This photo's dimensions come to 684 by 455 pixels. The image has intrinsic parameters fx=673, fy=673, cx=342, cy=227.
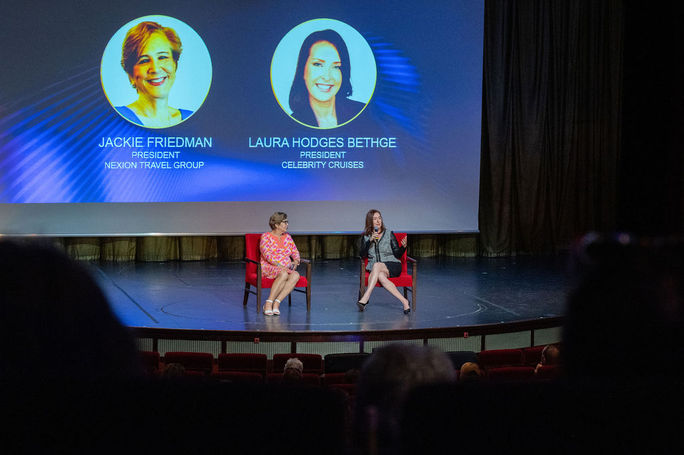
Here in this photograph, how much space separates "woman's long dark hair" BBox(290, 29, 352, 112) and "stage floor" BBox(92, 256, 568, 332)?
2084 mm

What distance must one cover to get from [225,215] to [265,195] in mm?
564

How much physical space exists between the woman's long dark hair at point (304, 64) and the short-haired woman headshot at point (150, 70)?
1463mm

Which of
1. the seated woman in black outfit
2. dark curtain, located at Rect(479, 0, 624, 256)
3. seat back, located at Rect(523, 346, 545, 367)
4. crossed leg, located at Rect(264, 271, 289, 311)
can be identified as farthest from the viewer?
dark curtain, located at Rect(479, 0, 624, 256)

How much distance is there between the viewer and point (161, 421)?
49 centimetres

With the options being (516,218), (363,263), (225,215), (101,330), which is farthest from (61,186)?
(101,330)

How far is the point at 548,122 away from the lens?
9.59m

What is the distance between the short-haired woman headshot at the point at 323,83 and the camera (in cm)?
830

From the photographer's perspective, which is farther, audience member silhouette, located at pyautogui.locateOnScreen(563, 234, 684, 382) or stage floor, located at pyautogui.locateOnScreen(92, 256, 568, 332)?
stage floor, located at pyautogui.locateOnScreen(92, 256, 568, 332)

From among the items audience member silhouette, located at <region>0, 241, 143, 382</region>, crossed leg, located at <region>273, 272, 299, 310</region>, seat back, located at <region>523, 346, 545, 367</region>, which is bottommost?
seat back, located at <region>523, 346, 545, 367</region>

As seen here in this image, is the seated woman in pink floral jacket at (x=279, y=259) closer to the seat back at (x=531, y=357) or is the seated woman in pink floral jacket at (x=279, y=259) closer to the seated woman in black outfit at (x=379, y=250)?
the seated woman in black outfit at (x=379, y=250)

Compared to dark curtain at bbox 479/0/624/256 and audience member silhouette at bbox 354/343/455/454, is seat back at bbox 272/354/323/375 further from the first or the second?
dark curtain at bbox 479/0/624/256

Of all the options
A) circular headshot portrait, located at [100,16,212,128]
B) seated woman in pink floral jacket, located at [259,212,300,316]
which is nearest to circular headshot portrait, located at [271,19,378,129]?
circular headshot portrait, located at [100,16,212,128]

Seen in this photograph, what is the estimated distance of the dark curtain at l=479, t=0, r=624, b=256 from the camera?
9.32m

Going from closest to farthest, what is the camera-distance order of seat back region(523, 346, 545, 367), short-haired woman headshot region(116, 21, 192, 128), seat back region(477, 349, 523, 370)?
seat back region(477, 349, 523, 370)
seat back region(523, 346, 545, 367)
short-haired woman headshot region(116, 21, 192, 128)
